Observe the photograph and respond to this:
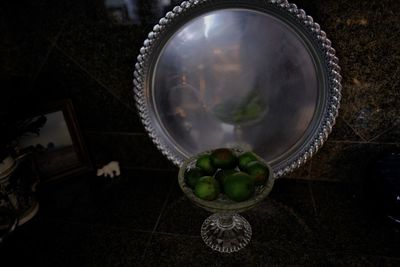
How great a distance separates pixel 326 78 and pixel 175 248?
1.96ft

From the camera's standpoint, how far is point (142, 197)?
101 cm

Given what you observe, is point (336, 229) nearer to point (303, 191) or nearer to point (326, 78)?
point (303, 191)

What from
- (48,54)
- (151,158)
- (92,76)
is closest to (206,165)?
(151,158)

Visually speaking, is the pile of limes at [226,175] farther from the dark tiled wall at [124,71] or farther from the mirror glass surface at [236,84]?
the dark tiled wall at [124,71]

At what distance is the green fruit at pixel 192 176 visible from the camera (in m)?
0.75

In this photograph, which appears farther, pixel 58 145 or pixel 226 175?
pixel 58 145

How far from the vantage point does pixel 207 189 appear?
71cm

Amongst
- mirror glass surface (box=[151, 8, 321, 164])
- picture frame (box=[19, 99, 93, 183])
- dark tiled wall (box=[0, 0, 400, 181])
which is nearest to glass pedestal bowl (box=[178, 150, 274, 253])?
mirror glass surface (box=[151, 8, 321, 164])

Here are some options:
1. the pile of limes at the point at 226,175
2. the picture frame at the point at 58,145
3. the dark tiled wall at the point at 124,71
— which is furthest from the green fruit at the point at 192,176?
the picture frame at the point at 58,145

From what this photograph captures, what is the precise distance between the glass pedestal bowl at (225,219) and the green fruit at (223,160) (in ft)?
0.26

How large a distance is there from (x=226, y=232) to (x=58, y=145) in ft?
1.99

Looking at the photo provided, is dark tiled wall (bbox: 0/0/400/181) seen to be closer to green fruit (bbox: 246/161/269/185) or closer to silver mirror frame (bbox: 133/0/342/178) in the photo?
silver mirror frame (bbox: 133/0/342/178)

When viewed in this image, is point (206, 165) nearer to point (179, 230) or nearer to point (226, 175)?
point (226, 175)

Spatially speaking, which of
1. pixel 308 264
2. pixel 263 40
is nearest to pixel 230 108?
pixel 263 40
